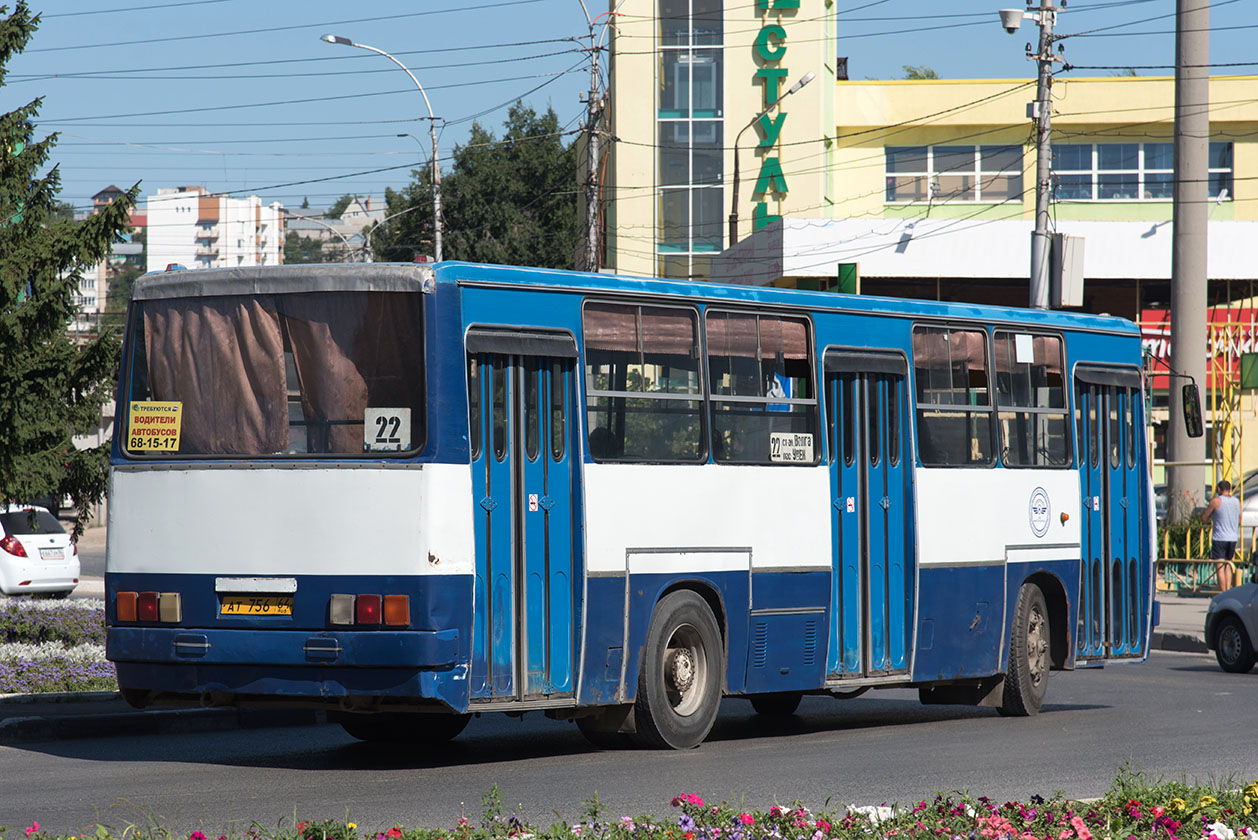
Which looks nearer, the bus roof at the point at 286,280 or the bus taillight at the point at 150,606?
the bus roof at the point at 286,280

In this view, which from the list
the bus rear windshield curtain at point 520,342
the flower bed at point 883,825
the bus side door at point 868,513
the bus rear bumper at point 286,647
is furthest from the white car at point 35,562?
the flower bed at point 883,825

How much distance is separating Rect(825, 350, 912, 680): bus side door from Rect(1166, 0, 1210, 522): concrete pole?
1974 cm

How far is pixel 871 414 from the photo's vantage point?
13531 millimetres

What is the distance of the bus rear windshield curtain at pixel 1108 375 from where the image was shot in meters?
15.6

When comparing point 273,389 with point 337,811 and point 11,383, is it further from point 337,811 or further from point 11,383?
point 11,383

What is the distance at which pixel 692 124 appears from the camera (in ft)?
201

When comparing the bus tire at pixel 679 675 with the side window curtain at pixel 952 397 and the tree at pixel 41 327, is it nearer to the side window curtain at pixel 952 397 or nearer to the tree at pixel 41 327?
the side window curtain at pixel 952 397

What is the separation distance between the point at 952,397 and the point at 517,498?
4.63 m

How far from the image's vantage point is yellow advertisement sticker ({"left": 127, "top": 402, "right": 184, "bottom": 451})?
11164mm

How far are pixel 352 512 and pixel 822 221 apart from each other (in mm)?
31784

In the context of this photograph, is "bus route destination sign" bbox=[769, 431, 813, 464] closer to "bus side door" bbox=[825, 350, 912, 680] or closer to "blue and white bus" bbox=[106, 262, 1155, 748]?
"blue and white bus" bbox=[106, 262, 1155, 748]

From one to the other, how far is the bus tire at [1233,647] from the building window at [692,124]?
41705mm

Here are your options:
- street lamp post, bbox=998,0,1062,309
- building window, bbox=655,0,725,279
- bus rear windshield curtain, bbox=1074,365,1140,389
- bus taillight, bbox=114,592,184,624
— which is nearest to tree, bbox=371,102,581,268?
building window, bbox=655,0,725,279

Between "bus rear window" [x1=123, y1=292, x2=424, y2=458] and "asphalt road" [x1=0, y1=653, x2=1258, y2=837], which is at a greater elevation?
"bus rear window" [x1=123, y1=292, x2=424, y2=458]
